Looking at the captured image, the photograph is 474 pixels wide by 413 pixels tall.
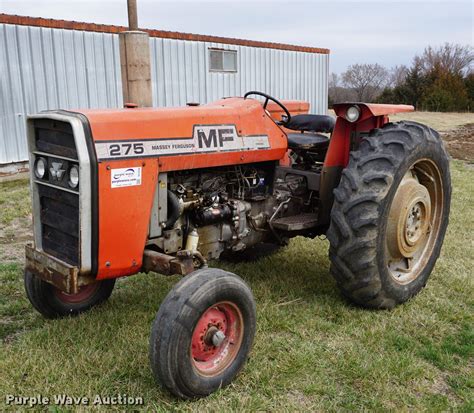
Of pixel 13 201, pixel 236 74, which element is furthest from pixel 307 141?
pixel 236 74

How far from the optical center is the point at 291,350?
3.17 m

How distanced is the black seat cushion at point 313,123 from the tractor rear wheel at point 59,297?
6.84 ft

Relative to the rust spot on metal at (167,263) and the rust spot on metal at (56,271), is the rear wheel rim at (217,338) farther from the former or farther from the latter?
the rust spot on metal at (56,271)

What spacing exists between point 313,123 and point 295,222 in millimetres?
1095

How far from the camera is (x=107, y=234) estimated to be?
2.74 meters

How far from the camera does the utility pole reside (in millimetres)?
6770

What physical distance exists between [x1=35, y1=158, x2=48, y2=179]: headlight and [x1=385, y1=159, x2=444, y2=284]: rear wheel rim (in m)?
2.37

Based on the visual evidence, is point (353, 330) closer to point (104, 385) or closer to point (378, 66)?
point (104, 385)

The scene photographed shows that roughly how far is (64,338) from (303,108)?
3170 millimetres

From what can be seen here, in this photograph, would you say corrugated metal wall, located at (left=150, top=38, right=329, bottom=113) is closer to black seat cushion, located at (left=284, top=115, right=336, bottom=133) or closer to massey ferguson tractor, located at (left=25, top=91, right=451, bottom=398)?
black seat cushion, located at (left=284, top=115, right=336, bottom=133)

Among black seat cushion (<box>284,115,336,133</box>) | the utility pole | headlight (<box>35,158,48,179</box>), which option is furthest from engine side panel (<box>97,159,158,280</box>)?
the utility pole

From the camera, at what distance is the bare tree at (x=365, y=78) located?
43.5 m

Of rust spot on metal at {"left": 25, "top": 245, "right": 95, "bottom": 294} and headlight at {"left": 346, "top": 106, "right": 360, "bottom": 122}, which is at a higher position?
headlight at {"left": 346, "top": 106, "right": 360, "bottom": 122}

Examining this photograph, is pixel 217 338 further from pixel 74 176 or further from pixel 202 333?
pixel 74 176
